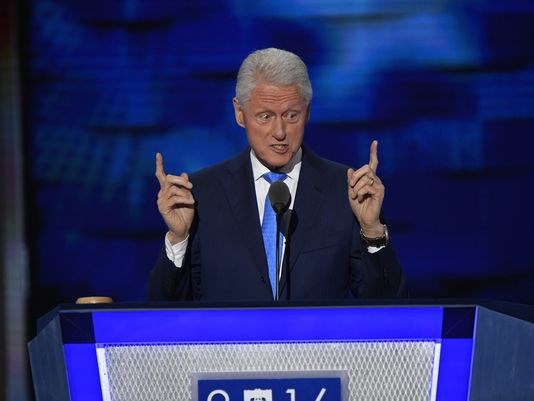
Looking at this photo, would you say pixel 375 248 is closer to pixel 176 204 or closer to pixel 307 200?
pixel 307 200

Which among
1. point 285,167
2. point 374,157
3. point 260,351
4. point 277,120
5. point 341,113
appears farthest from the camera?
point 341,113

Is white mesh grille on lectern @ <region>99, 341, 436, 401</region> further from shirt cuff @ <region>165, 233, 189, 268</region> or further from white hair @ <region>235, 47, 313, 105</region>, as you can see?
white hair @ <region>235, 47, 313, 105</region>

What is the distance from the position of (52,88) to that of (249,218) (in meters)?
1.90

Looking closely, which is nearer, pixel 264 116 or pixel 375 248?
pixel 375 248

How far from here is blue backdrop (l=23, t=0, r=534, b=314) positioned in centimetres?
380

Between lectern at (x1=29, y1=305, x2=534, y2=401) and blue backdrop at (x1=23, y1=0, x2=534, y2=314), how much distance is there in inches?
95.6

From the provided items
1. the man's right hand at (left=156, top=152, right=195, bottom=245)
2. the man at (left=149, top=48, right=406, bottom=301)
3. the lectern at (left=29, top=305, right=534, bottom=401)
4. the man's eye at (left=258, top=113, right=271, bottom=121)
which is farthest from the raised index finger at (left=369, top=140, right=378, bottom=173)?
the lectern at (left=29, top=305, right=534, bottom=401)

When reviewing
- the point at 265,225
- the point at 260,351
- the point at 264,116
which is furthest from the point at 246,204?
the point at 260,351

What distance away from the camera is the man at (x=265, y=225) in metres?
2.04

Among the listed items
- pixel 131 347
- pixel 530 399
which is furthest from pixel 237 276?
pixel 530 399

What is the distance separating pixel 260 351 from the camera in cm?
139

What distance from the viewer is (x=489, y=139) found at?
150 inches

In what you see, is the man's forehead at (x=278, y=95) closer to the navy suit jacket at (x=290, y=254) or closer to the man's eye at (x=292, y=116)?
the man's eye at (x=292, y=116)

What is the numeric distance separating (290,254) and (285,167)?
267 millimetres
